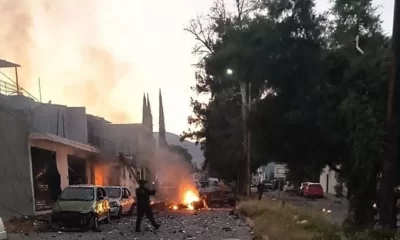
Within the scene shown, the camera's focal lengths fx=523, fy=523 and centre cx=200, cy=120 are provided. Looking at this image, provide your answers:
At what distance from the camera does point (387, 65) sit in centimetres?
1402

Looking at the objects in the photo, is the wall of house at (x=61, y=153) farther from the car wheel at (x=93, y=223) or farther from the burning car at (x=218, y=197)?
the burning car at (x=218, y=197)

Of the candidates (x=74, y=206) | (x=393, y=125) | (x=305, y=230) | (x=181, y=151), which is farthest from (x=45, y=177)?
(x=181, y=151)

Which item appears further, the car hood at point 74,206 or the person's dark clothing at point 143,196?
the car hood at point 74,206

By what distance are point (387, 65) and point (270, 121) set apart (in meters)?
5.22

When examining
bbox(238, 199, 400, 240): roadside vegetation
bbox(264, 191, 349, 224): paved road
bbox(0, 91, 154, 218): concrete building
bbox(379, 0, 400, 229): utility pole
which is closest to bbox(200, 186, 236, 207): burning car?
bbox(264, 191, 349, 224): paved road

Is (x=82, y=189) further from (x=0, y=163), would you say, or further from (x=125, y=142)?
(x=125, y=142)

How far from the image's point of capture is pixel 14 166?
2184 cm

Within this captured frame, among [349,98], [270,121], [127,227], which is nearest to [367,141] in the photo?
[349,98]

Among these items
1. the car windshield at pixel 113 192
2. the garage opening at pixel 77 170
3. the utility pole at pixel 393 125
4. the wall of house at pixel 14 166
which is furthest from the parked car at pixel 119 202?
the utility pole at pixel 393 125

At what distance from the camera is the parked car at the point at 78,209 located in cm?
1809

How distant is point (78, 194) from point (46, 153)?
7.77 metres

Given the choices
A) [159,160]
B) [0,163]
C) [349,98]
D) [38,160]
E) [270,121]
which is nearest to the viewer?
[349,98]

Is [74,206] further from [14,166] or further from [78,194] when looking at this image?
[14,166]

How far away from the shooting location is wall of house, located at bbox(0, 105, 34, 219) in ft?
69.3
